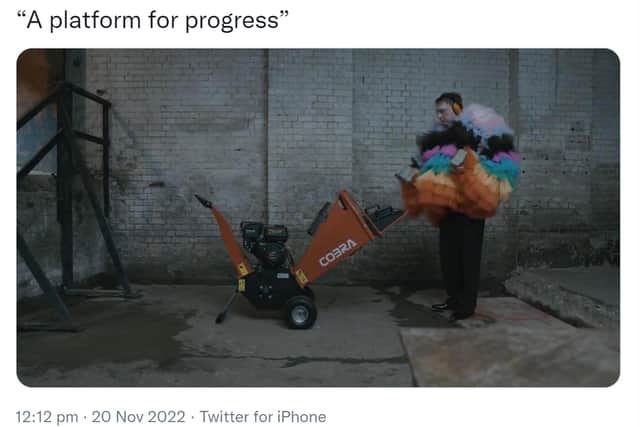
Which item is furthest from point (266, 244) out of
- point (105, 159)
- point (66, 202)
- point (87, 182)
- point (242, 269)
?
point (105, 159)

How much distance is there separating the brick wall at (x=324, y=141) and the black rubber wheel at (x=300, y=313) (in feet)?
5.13

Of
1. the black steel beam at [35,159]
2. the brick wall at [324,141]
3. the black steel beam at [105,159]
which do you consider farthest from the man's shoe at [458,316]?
the black steel beam at [105,159]

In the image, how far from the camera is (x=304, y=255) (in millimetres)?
3398

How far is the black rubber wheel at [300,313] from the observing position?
10.8ft

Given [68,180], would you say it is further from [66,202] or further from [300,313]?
[300,313]

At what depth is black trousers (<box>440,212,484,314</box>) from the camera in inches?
137

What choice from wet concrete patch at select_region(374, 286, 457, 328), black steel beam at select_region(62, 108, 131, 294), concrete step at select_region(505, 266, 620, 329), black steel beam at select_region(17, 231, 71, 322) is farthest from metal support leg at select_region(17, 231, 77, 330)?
concrete step at select_region(505, 266, 620, 329)

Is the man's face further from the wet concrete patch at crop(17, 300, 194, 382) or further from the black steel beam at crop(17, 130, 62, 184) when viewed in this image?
the black steel beam at crop(17, 130, 62, 184)

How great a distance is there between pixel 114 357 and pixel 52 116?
2.82 metres

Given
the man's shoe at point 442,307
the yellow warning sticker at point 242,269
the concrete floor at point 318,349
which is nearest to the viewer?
the concrete floor at point 318,349

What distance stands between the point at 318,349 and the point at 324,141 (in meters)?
2.53

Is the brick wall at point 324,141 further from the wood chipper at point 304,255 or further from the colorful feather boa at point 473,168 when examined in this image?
the colorful feather boa at point 473,168

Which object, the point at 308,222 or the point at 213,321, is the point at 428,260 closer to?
the point at 308,222
